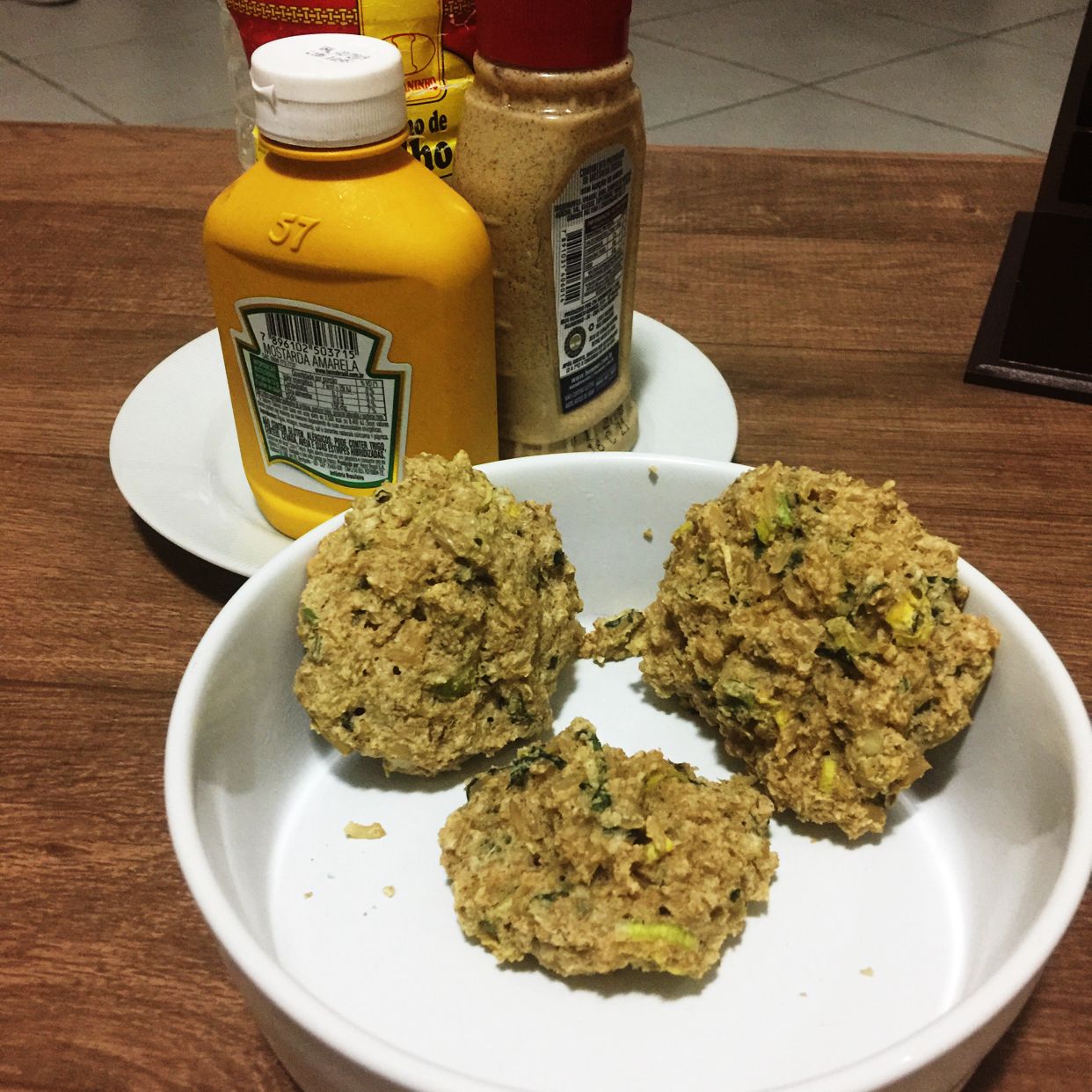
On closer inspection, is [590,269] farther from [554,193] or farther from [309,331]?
[309,331]

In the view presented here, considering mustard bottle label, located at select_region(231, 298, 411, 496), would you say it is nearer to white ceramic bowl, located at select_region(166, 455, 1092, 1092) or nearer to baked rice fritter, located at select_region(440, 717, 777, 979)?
white ceramic bowl, located at select_region(166, 455, 1092, 1092)

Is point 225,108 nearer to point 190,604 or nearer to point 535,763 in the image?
point 190,604

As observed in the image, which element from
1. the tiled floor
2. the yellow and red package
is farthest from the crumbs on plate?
the tiled floor

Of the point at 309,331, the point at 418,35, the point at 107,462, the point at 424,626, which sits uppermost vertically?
the point at 418,35

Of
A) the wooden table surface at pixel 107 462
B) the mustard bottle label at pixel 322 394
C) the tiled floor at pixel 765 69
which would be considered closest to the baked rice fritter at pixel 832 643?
the wooden table surface at pixel 107 462

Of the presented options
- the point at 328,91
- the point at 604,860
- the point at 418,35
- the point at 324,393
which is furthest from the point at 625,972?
the point at 418,35

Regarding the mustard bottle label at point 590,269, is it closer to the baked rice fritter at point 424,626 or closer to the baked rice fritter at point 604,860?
the baked rice fritter at point 424,626
